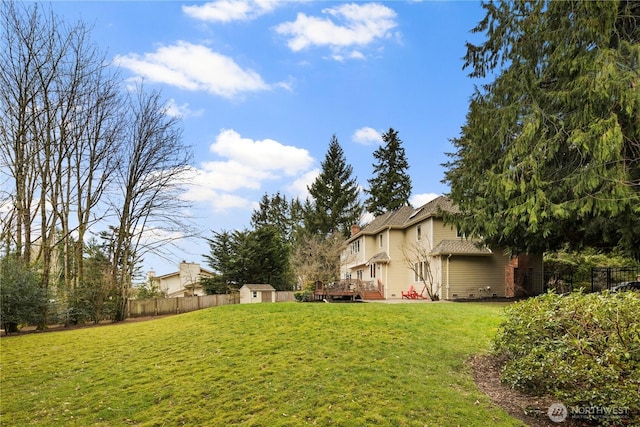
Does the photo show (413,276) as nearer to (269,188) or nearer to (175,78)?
(175,78)

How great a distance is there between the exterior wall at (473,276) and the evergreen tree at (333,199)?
21958mm

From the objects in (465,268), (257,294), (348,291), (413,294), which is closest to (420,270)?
(413,294)

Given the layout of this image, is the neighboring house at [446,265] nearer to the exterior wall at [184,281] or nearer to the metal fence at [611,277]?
the metal fence at [611,277]

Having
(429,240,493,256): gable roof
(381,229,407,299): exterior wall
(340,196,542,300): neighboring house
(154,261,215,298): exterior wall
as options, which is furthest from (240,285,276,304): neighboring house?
(429,240,493,256): gable roof

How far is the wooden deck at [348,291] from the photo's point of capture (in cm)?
2183

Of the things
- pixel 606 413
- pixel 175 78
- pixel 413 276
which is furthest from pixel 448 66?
pixel 413 276

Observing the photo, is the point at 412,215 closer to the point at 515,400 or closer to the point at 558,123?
the point at 558,123

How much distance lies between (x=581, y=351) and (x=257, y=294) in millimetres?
22143

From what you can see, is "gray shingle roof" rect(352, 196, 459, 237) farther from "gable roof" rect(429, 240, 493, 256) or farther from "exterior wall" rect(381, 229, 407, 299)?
"gable roof" rect(429, 240, 493, 256)

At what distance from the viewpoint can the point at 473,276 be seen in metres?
20.6

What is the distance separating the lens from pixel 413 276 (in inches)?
939

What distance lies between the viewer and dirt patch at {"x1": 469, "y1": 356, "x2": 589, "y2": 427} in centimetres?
435

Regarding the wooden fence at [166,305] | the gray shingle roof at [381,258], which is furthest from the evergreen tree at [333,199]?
the wooden fence at [166,305]

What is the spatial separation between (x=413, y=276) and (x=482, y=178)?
13034 millimetres
